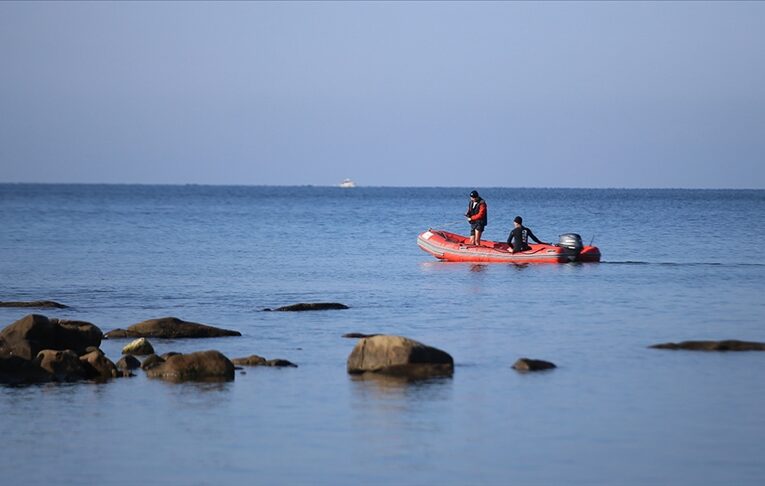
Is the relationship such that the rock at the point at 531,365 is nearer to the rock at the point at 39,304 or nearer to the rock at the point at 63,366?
the rock at the point at 63,366

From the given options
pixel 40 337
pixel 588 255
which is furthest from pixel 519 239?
pixel 40 337

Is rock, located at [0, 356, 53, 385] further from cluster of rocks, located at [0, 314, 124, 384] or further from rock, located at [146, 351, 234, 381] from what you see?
rock, located at [146, 351, 234, 381]

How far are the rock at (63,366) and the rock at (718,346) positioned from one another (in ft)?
26.8

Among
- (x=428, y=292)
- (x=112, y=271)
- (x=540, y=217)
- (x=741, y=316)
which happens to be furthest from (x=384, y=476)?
(x=540, y=217)

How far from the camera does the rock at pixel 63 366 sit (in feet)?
53.9

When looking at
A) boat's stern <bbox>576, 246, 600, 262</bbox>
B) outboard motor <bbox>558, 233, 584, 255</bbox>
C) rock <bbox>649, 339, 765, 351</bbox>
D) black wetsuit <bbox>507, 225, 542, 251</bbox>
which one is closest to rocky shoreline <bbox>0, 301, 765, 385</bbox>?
rock <bbox>649, 339, 765, 351</bbox>

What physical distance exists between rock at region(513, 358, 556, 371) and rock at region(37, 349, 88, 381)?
5558 mm

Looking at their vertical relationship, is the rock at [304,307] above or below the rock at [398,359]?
below

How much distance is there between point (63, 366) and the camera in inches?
650

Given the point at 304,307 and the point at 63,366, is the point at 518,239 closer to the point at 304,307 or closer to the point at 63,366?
the point at 304,307

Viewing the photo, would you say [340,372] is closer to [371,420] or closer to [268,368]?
[268,368]

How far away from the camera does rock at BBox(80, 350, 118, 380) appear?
54.2 ft

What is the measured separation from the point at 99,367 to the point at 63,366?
0.45 meters

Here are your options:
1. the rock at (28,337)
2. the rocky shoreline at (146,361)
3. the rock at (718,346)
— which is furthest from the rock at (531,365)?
the rock at (28,337)
